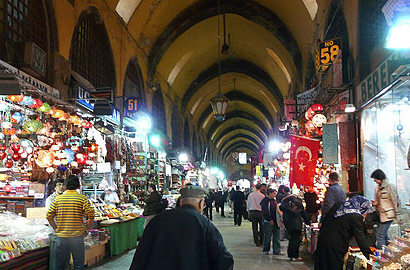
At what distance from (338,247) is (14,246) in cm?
434

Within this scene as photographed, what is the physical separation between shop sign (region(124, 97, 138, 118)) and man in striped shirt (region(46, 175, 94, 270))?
314 inches

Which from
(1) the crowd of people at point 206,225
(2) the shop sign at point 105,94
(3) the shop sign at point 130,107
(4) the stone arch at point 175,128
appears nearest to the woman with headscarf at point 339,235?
(1) the crowd of people at point 206,225

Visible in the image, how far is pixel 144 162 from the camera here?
1516 cm

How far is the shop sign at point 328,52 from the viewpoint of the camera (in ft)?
31.7

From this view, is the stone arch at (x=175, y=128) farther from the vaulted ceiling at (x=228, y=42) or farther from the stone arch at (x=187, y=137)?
the stone arch at (x=187, y=137)

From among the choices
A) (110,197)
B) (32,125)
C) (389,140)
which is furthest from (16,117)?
(389,140)

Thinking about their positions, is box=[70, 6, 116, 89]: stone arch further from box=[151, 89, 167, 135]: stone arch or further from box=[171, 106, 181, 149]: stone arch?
box=[171, 106, 181, 149]: stone arch

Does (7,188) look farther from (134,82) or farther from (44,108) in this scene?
(134,82)

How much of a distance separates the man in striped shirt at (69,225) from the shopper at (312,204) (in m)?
6.23

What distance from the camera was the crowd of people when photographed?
2.87m

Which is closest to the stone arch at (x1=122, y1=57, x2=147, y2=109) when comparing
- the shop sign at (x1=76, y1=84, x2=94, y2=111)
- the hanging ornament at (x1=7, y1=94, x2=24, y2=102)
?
the shop sign at (x1=76, y1=84, x2=94, y2=111)

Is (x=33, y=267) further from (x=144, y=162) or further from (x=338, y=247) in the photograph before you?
(x=144, y=162)

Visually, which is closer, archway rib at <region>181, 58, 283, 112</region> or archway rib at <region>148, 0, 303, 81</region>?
archway rib at <region>148, 0, 303, 81</region>

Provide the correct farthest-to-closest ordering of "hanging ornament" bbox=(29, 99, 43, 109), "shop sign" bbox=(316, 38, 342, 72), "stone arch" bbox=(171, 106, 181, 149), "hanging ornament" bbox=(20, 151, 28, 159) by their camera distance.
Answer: "stone arch" bbox=(171, 106, 181, 149) < "shop sign" bbox=(316, 38, 342, 72) < "hanging ornament" bbox=(20, 151, 28, 159) < "hanging ornament" bbox=(29, 99, 43, 109)
